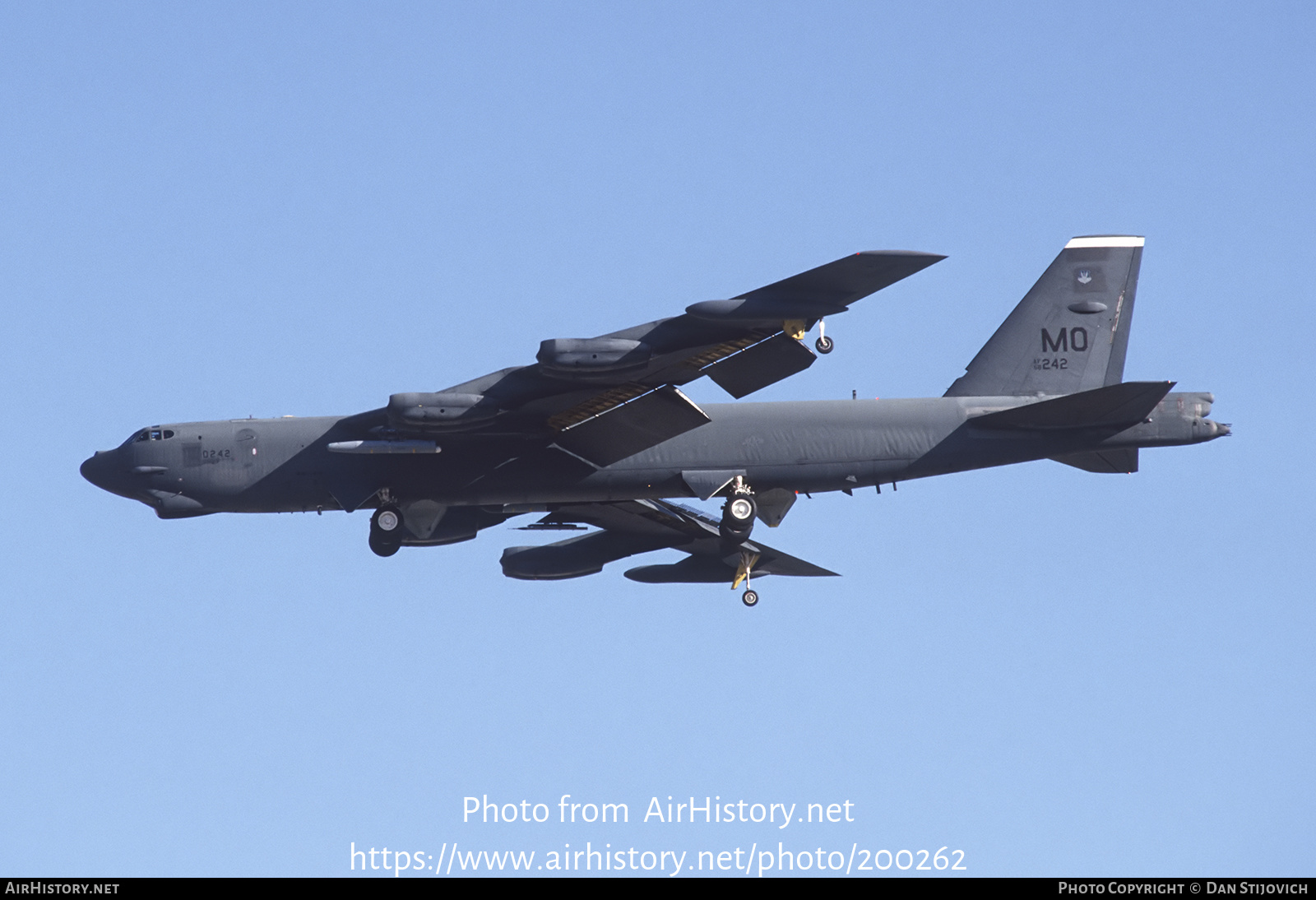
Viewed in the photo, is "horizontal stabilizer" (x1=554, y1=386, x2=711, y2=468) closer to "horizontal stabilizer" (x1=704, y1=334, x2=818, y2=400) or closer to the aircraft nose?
"horizontal stabilizer" (x1=704, y1=334, x2=818, y2=400)

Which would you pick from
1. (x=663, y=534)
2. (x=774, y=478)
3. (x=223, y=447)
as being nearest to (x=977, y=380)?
(x=774, y=478)

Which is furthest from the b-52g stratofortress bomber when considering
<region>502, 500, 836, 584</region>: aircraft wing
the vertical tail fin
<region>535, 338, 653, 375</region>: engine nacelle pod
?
<region>502, 500, 836, 584</region>: aircraft wing

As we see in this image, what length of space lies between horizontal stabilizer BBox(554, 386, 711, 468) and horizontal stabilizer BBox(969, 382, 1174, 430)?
4.97m

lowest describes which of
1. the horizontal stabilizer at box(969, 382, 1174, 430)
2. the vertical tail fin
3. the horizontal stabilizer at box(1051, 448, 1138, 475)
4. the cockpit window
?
the cockpit window

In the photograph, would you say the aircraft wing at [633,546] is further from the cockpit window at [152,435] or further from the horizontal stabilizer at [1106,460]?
the cockpit window at [152,435]

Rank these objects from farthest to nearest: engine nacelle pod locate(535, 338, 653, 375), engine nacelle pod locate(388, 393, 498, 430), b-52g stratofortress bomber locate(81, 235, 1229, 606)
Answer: b-52g stratofortress bomber locate(81, 235, 1229, 606)
engine nacelle pod locate(388, 393, 498, 430)
engine nacelle pod locate(535, 338, 653, 375)

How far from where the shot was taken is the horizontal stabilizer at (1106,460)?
102ft

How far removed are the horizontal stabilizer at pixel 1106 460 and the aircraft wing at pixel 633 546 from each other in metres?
6.26

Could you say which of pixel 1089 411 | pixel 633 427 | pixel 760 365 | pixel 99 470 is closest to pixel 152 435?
pixel 99 470

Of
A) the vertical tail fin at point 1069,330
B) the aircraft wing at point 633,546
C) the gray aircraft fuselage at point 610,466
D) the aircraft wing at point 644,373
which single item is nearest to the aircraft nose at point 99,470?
the gray aircraft fuselage at point 610,466

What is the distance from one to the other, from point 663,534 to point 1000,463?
23.0 feet

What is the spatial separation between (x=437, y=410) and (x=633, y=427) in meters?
3.36

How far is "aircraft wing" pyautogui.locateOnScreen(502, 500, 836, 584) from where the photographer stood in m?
34.1

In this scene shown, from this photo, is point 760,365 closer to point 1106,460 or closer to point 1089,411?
point 1089,411
